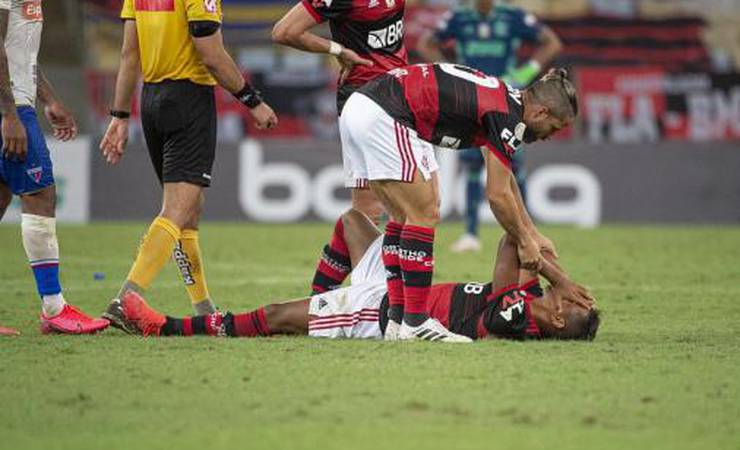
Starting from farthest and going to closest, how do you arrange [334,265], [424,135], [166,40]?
[334,265], [166,40], [424,135]

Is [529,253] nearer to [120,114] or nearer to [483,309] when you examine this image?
[483,309]

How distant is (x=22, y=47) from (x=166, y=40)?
798 millimetres

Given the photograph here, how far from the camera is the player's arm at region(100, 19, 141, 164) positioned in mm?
8734

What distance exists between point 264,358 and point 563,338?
1.76 metres

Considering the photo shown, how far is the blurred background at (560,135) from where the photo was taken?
19094mm

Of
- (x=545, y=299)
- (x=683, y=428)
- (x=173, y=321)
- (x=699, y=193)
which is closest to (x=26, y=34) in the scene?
(x=173, y=321)

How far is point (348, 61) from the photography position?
9.24 meters

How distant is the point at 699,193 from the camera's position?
19328 mm

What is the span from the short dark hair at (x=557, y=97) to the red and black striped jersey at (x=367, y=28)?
1572mm

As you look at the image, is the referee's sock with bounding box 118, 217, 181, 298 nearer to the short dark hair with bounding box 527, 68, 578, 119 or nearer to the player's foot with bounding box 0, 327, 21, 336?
the player's foot with bounding box 0, 327, 21, 336

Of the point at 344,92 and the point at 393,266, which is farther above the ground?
the point at 344,92

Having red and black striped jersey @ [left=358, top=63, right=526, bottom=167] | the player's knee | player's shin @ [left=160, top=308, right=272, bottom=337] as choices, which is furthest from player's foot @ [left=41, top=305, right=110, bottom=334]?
red and black striped jersey @ [left=358, top=63, right=526, bottom=167]

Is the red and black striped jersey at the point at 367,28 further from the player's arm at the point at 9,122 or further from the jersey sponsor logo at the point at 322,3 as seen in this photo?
the player's arm at the point at 9,122

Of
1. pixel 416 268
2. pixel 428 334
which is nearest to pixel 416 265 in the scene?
pixel 416 268
